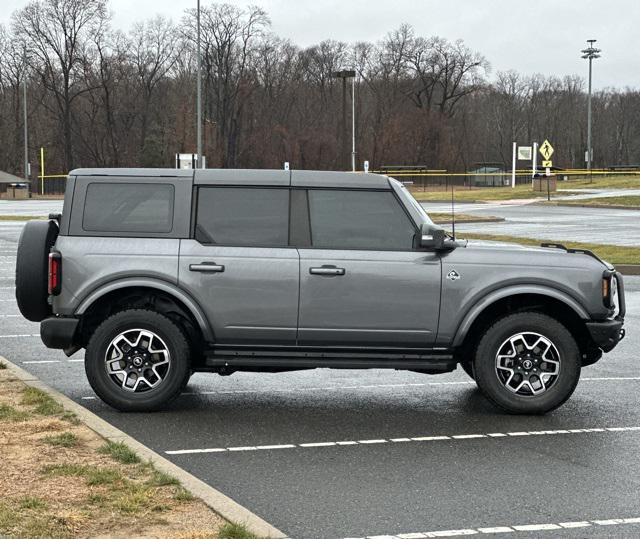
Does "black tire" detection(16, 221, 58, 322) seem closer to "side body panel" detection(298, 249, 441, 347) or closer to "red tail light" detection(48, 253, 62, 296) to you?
"red tail light" detection(48, 253, 62, 296)

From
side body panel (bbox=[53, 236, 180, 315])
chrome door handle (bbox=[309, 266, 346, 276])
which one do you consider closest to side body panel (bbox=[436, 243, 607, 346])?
chrome door handle (bbox=[309, 266, 346, 276])

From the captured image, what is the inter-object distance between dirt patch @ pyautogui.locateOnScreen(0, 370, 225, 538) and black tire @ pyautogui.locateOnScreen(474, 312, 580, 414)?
3000 millimetres

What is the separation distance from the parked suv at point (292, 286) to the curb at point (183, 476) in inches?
18.8

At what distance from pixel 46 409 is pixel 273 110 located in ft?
311

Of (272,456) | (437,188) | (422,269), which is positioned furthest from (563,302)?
(437,188)

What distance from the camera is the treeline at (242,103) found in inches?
3462

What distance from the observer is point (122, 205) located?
340 inches

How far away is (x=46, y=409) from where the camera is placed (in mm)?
8000

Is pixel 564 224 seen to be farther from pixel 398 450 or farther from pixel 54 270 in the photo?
pixel 398 450

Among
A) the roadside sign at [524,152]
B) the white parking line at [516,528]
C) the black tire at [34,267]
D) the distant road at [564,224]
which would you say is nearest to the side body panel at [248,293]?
the black tire at [34,267]

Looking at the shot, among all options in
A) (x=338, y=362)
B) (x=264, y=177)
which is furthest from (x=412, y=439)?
(x=264, y=177)

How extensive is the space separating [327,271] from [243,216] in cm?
Result: 82

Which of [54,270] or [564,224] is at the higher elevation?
[54,270]

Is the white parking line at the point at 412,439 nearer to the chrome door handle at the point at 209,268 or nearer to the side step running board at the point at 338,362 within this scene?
the side step running board at the point at 338,362
